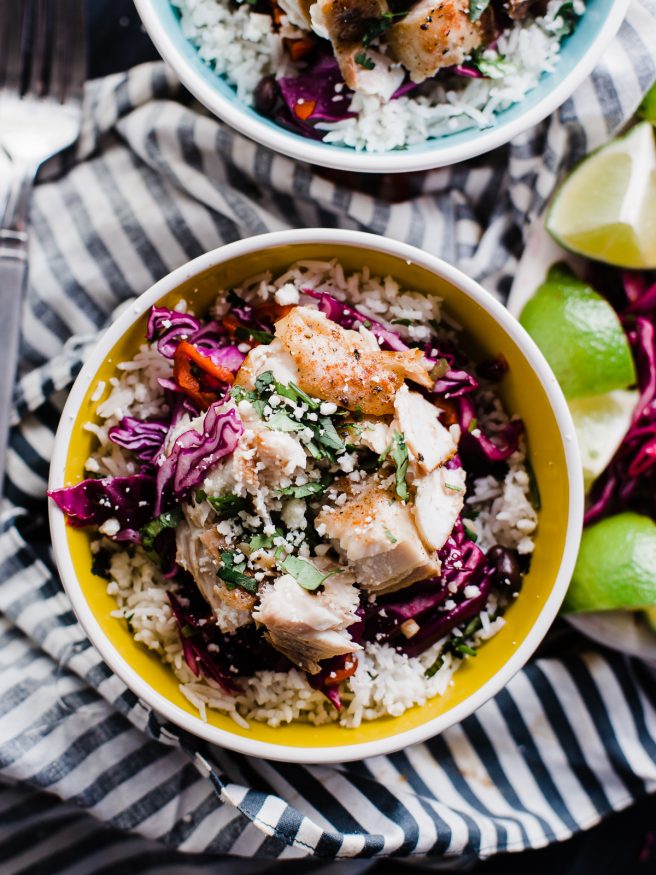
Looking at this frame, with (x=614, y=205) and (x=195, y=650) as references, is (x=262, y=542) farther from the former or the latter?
(x=614, y=205)

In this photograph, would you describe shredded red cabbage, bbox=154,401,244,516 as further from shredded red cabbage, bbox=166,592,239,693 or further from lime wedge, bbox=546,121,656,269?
lime wedge, bbox=546,121,656,269

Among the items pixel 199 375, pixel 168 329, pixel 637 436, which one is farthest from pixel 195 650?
pixel 637 436

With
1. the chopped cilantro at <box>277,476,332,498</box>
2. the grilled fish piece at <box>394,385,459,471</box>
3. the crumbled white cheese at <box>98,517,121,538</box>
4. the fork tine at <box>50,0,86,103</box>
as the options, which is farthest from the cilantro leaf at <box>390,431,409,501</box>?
the fork tine at <box>50,0,86,103</box>

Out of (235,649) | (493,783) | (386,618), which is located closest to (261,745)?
(235,649)

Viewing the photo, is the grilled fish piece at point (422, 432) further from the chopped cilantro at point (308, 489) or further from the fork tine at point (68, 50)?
the fork tine at point (68, 50)

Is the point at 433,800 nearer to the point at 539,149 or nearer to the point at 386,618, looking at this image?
the point at 386,618

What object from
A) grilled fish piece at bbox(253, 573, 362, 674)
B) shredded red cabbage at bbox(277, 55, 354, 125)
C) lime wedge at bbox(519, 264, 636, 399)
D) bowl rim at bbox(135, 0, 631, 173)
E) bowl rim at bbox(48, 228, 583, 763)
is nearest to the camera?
grilled fish piece at bbox(253, 573, 362, 674)
